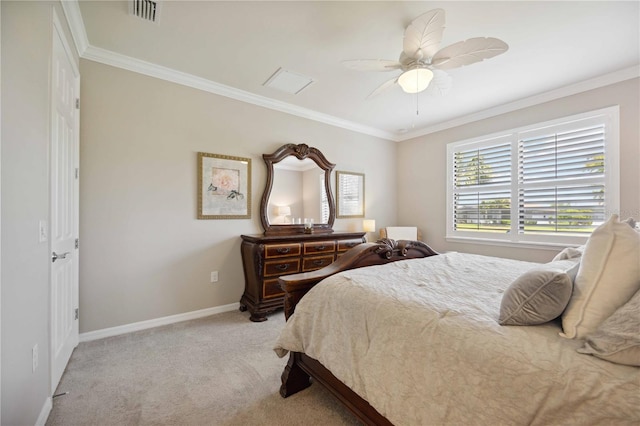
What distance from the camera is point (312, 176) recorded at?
157 inches

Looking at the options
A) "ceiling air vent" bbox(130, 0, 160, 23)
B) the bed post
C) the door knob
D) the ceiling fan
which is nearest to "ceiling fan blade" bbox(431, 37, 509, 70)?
the ceiling fan

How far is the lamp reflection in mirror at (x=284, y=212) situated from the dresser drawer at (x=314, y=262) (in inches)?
25.6

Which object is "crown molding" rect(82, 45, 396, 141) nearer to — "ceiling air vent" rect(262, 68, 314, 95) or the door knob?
"ceiling air vent" rect(262, 68, 314, 95)

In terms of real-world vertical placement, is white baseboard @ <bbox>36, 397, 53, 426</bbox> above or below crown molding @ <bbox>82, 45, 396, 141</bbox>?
below

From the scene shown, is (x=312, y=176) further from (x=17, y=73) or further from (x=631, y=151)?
(x=631, y=151)

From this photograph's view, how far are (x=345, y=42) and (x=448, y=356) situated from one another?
2518 mm

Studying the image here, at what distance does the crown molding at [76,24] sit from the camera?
6.39ft

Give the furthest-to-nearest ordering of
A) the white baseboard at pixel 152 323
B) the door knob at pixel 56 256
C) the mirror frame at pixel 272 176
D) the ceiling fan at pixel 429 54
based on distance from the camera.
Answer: the mirror frame at pixel 272 176
the white baseboard at pixel 152 323
the ceiling fan at pixel 429 54
the door knob at pixel 56 256

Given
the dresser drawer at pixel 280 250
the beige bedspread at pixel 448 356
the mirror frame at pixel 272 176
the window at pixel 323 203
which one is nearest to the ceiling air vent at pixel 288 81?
the mirror frame at pixel 272 176

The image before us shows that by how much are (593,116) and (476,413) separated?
12.5 ft

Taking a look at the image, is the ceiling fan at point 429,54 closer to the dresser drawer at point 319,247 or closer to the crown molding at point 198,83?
the crown molding at point 198,83

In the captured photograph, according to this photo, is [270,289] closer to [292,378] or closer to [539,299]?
[292,378]

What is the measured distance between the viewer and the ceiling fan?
1773 millimetres

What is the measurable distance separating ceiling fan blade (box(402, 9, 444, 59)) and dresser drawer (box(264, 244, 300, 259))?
224cm
